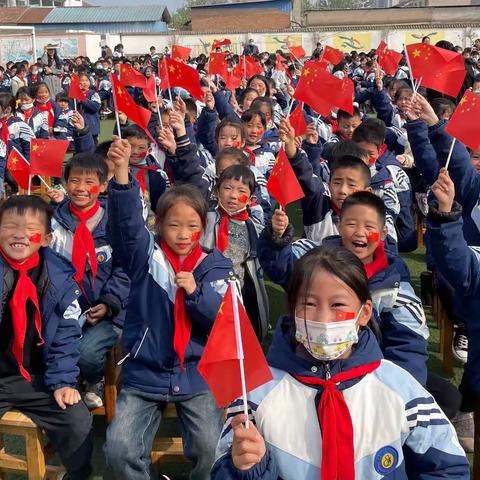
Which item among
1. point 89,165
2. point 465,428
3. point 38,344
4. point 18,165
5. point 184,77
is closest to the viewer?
point 38,344

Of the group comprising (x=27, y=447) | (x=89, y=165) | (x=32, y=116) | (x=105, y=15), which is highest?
(x=105, y=15)

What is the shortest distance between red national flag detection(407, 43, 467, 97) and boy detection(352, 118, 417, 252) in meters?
0.58

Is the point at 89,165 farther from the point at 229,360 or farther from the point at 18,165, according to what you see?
the point at 229,360

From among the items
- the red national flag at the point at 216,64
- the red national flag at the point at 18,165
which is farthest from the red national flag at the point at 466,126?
the red national flag at the point at 216,64

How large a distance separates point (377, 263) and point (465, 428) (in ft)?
3.17

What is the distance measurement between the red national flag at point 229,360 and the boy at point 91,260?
1.55 m

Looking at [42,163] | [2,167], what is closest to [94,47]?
[2,167]

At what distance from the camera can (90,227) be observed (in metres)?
3.46

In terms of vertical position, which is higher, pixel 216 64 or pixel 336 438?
pixel 216 64

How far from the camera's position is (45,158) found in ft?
14.1

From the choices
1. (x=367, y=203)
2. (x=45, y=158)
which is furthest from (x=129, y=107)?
(x=367, y=203)

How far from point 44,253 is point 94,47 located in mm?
25245

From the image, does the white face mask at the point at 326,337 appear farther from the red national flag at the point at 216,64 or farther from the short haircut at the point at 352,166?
the red national flag at the point at 216,64

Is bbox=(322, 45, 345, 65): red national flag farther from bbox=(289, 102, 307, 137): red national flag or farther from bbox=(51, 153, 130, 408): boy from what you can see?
bbox=(51, 153, 130, 408): boy
